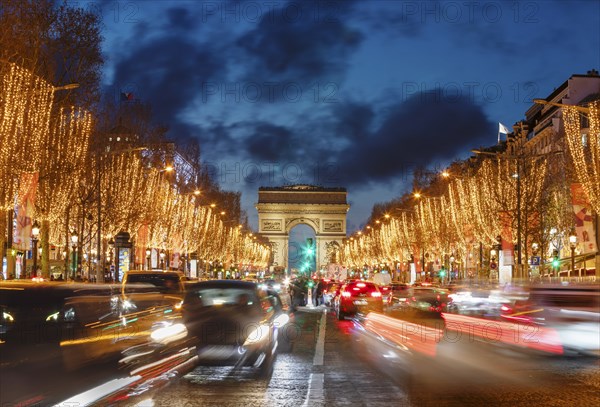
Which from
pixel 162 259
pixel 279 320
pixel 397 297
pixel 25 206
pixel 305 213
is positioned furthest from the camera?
pixel 305 213

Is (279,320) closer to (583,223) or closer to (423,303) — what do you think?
(423,303)

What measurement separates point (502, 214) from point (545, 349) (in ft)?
112

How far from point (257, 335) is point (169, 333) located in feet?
6.97

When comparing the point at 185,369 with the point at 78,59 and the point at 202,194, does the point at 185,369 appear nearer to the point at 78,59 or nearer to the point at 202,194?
the point at 78,59

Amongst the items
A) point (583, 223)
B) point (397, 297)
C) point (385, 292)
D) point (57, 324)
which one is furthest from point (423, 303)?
point (583, 223)

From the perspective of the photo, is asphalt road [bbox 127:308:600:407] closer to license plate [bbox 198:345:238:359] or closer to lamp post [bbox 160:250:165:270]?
license plate [bbox 198:345:238:359]

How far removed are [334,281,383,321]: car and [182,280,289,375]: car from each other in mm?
16466

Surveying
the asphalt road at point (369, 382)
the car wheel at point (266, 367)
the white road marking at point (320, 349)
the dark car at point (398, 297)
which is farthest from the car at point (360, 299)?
the car wheel at point (266, 367)

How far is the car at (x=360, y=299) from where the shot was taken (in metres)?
31.4

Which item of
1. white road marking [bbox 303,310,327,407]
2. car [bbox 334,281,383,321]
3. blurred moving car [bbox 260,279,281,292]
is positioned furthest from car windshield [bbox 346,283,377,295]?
white road marking [bbox 303,310,327,407]

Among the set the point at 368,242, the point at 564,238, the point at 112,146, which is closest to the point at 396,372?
the point at 112,146

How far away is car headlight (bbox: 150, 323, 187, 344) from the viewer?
14.3m

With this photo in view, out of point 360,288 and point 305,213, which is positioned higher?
point 305,213

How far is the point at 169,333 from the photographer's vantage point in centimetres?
1529
